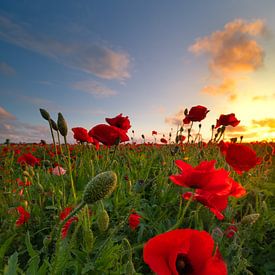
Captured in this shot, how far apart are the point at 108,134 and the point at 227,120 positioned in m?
1.72

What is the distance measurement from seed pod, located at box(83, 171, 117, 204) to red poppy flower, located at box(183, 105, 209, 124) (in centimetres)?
240

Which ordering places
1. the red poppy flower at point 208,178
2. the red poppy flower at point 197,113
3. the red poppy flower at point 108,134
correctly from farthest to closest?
the red poppy flower at point 197,113 < the red poppy flower at point 108,134 < the red poppy flower at point 208,178

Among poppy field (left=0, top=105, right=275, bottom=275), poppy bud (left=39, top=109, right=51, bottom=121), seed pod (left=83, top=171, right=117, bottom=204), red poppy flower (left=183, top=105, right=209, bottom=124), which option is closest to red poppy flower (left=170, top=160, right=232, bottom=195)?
poppy field (left=0, top=105, right=275, bottom=275)

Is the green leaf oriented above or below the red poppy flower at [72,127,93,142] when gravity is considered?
below

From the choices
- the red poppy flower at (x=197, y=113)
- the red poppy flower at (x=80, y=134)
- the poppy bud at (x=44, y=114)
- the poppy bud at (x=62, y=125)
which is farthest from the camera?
the red poppy flower at (x=197, y=113)

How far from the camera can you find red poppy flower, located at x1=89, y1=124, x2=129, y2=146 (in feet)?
6.16

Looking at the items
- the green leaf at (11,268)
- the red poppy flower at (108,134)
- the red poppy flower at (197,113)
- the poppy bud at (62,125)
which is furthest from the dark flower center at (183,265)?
the red poppy flower at (197,113)

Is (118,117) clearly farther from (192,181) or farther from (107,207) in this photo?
(192,181)

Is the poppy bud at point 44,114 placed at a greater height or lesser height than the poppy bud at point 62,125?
greater

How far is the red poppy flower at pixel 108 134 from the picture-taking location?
188 cm

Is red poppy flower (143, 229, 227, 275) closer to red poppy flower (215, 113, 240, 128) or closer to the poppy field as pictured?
the poppy field

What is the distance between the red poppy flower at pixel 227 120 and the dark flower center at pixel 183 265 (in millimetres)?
2538

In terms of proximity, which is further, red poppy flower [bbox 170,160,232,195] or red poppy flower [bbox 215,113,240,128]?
red poppy flower [bbox 215,113,240,128]

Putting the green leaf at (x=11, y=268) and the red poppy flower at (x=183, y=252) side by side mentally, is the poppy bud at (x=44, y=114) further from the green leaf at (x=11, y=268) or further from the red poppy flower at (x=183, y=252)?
the red poppy flower at (x=183, y=252)
